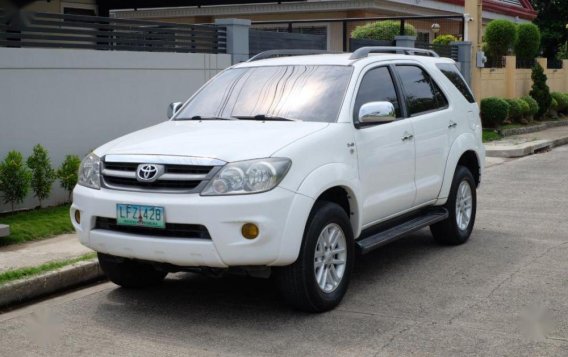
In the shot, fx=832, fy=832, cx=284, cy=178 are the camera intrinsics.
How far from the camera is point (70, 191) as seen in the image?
9.72 meters

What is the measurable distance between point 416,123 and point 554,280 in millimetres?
1751

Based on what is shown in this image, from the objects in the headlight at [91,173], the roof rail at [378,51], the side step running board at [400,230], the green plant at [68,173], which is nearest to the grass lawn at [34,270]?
the headlight at [91,173]

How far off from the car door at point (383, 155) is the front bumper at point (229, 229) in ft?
3.32

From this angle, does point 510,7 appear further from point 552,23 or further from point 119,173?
point 119,173

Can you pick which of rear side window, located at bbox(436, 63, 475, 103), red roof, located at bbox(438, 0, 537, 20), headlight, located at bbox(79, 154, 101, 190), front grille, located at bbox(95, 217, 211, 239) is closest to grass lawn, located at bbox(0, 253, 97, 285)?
headlight, located at bbox(79, 154, 101, 190)

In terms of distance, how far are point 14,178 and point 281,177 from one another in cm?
440

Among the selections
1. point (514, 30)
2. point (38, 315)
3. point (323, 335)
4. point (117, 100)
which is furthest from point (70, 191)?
point (514, 30)

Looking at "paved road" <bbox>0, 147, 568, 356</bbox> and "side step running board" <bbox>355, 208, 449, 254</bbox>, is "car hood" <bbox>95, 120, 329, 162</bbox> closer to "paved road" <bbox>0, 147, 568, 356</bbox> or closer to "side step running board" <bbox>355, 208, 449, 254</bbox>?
"side step running board" <bbox>355, 208, 449, 254</bbox>

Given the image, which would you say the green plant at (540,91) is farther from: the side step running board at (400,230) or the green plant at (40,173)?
the green plant at (40,173)

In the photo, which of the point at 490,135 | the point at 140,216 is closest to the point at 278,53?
the point at 140,216

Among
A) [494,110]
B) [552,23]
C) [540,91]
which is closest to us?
[494,110]

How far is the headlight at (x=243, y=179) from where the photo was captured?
5.34 metres

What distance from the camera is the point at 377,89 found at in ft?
22.9

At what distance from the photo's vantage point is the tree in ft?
136
